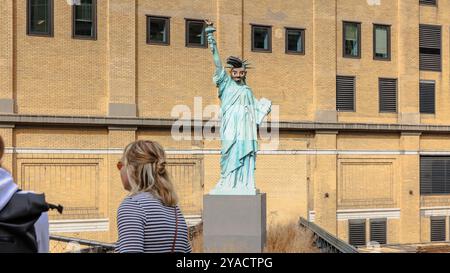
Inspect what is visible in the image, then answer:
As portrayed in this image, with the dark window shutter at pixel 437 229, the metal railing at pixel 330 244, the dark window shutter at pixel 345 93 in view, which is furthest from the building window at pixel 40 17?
the dark window shutter at pixel 437 229

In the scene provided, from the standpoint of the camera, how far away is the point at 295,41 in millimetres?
25844

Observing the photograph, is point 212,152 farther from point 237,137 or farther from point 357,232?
point 237,137

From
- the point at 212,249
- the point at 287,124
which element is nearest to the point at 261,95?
the point at 287,124

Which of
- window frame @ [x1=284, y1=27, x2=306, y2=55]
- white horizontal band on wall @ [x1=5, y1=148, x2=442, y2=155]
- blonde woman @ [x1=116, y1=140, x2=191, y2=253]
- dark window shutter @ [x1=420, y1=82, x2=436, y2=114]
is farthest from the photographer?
dark window shutter @ [x1=420, y1=82, x2=436, y2=114]

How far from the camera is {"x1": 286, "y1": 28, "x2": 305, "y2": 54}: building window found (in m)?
25.7

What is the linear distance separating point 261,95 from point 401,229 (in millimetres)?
8542

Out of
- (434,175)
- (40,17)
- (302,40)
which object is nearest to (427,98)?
(434,175)

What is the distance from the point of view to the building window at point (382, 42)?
2731 cm

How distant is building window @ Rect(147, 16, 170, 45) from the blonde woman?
19.9 metres

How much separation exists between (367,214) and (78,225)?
12.1m

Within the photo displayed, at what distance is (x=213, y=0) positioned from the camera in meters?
24.6

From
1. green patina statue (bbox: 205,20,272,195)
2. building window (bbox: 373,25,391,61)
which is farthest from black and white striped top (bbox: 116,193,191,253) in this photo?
building window (bbox: 373,25,391,61)

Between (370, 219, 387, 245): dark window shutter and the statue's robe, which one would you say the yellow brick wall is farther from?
(370, 219, 387, 245): dark window shutter
